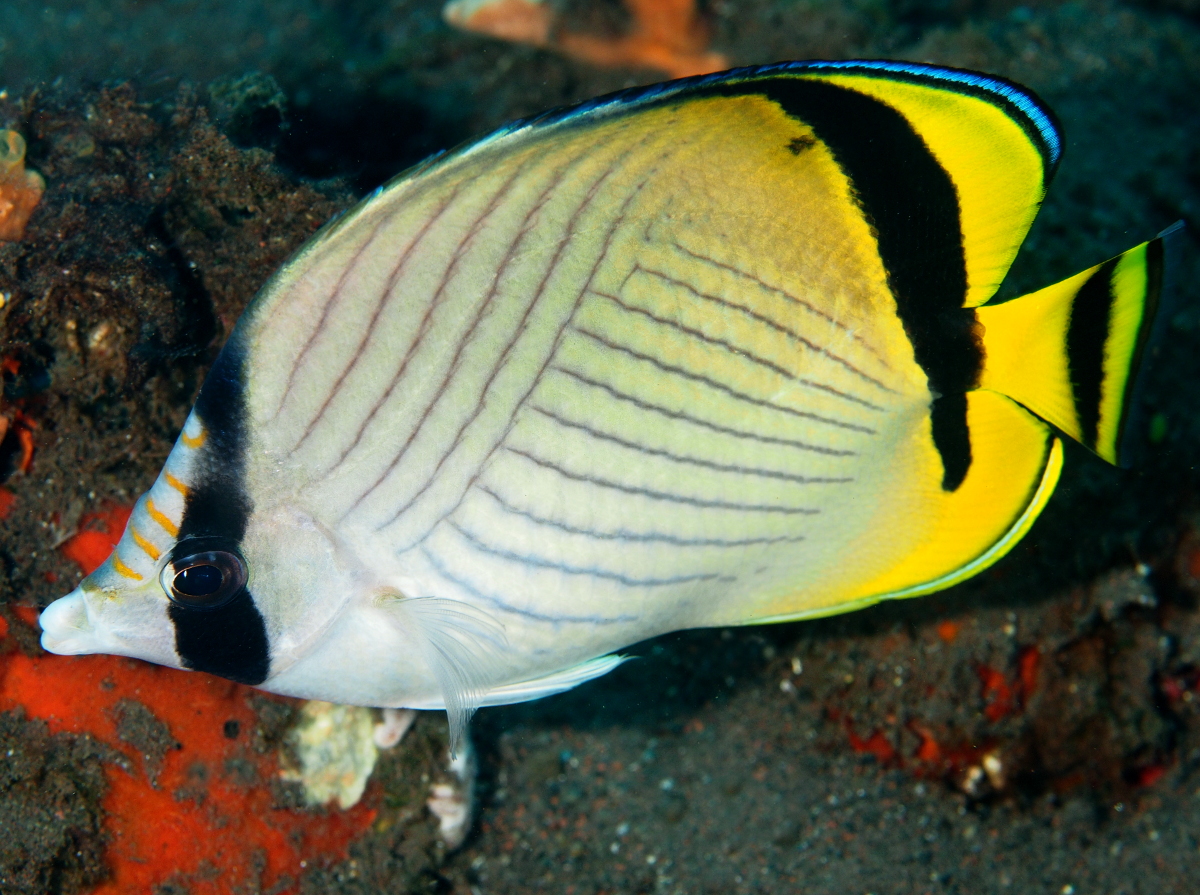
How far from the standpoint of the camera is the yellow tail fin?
132 cm

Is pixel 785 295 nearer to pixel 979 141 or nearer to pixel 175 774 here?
pixel 979 141

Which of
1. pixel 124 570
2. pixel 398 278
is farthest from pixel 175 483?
pixel 398 278

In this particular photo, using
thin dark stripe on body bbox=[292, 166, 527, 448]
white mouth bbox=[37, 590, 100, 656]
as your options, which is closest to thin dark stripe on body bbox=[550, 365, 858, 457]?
thin dark stripe on body bbox=[292, 166, 527, 448]

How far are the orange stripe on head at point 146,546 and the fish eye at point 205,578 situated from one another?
30 millimetres

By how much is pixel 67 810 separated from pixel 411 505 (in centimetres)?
135

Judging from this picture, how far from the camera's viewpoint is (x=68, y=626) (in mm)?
1351

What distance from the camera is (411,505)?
1.32 m

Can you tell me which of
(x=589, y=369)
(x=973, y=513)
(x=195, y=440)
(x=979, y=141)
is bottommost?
(x=195, y=440)

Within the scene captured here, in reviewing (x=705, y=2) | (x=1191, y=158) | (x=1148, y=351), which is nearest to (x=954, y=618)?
(x=1148, y=351)

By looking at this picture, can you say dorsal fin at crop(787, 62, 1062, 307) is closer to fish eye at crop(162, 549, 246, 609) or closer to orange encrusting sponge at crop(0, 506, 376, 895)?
fish eye at crop(162, 549, 246, 609)

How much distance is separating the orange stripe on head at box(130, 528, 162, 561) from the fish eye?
0.03m

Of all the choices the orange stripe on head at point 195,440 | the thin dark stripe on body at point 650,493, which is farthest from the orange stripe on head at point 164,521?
the thin dark stripe on body at point 650,493

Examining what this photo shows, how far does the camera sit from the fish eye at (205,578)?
50.7 inches

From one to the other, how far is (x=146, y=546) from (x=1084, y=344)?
1642 mm
